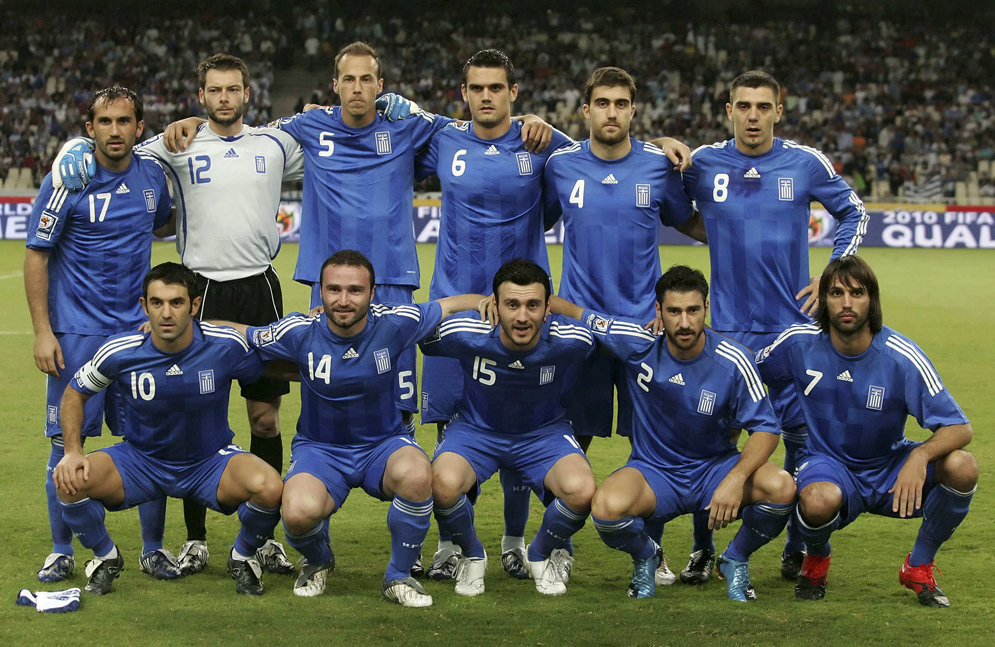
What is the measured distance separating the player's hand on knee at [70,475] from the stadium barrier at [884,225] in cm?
1591

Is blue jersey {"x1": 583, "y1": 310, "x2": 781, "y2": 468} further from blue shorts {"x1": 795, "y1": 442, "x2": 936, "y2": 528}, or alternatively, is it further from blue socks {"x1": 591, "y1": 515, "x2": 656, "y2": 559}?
blue socks {"x1": 591, "y1": 515, "x2": 656, "y2": 559}

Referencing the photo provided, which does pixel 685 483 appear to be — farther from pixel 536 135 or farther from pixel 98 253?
pixel 98 253

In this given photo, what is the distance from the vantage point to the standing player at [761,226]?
17.5 ft

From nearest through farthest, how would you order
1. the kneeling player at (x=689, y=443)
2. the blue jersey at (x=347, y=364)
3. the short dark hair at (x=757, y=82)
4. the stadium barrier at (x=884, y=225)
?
1. the kneeling player at (x=689, y=443)
2. the blue jersey at (x=347, y=364)
3. the short dark hair at (x=757, y=82)
4. the stadium barrier at (x=884, y=225)

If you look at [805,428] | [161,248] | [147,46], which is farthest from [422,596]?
[147,46]

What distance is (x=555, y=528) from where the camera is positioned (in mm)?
4820

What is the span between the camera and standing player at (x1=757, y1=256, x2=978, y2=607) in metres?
4.58

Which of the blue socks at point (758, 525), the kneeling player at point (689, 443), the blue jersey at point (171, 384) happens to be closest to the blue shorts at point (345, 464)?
the blue jersey at point (171, 384)

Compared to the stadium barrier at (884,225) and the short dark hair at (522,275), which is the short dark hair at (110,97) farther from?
the stadium barrier at (884,225)

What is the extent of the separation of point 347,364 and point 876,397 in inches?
89.4

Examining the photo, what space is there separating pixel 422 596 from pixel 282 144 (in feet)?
7.81

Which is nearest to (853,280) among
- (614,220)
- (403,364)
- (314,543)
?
(614,220)

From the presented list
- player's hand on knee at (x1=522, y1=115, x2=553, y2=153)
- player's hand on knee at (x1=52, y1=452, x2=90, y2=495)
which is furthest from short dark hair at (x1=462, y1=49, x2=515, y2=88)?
player's hand on knee at (x1=52, y1=452, x2=90, y2=495)

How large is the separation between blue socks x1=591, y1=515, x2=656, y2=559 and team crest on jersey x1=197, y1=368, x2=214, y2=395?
172 cm
